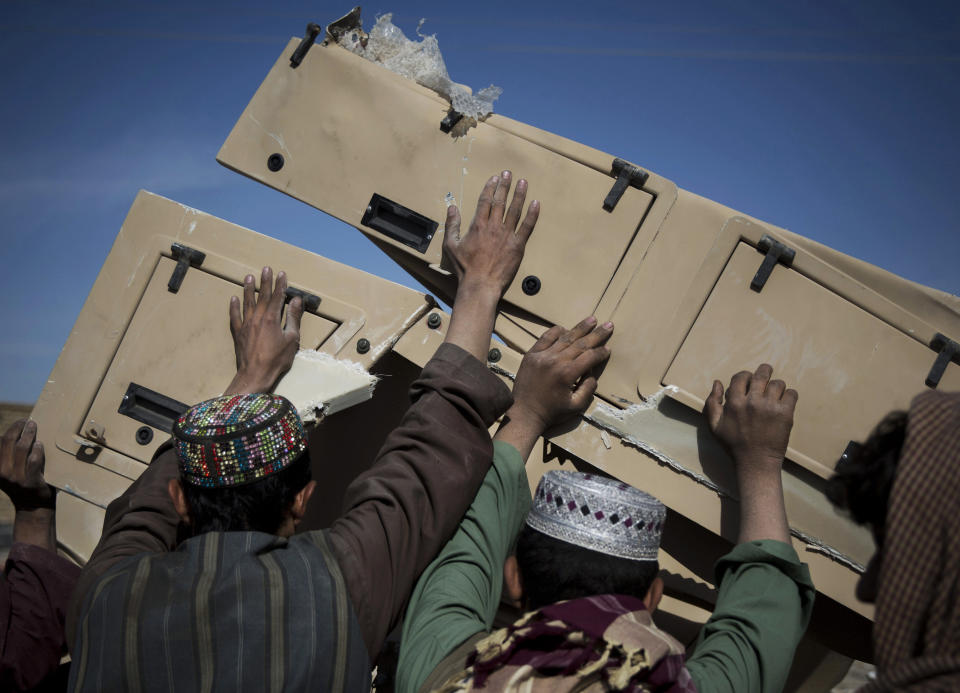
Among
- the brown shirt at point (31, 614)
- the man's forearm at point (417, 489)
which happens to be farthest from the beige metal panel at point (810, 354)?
the brown shirt at point (31, 614)

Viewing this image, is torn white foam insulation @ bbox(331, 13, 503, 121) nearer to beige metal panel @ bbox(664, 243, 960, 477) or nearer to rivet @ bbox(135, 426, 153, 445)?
beige metal panel @ bbox(664, 243, 960, 477)

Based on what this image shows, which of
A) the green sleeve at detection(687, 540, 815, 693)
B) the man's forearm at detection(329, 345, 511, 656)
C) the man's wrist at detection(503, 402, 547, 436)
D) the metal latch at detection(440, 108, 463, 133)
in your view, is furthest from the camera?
the metal latch at detection(440, 108, 463, 133)

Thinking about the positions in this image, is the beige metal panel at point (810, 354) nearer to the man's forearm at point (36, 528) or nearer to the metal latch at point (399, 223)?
the metal latch at point (399, 223)

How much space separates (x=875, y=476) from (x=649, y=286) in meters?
1.18

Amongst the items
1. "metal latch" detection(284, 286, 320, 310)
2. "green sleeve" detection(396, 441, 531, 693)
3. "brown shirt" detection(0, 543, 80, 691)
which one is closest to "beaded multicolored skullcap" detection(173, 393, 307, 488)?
"green sleeve" detection(396, 441, 531, 693)

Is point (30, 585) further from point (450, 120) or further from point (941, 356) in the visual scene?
point (941, 356)

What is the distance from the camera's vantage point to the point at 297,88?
2232mm

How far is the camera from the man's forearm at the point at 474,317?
186 cm

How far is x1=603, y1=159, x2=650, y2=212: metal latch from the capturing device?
2.02 m

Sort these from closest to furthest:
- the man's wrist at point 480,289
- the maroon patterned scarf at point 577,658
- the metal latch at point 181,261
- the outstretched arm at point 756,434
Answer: the maroon patterned scarf at point 577,658 < the outstretched arm at point 756,434 < the man's wrist at point 480,289 < the metal latch at point 181,261

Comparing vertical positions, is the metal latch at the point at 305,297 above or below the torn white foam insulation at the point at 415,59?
below

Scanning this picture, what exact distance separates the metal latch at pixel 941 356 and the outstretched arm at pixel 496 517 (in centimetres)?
85

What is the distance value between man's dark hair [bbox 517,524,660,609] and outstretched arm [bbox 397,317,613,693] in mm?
138

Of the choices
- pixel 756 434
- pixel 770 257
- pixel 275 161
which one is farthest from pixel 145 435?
pixel 770 257
